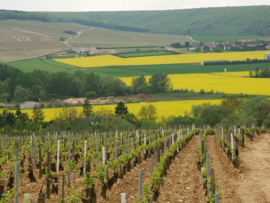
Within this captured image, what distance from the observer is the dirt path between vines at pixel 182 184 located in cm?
1501

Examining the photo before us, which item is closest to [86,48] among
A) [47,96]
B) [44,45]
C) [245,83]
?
[44,45]

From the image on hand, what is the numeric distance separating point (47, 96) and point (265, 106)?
175ft

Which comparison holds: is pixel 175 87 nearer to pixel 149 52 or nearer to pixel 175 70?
pixel 175 70

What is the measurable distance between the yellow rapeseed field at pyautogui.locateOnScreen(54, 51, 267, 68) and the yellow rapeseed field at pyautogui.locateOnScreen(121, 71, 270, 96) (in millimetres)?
27817

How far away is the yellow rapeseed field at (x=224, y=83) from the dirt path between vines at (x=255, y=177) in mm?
57246

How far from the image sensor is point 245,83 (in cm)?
9319

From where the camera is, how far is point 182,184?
17.1m

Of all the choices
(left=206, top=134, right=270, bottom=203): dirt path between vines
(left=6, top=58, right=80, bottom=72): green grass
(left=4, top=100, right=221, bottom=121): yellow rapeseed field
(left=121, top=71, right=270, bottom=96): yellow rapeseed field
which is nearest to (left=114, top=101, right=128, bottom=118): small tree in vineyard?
(left=4, top=100, right=221, bottom=121): yellow rapeseed field

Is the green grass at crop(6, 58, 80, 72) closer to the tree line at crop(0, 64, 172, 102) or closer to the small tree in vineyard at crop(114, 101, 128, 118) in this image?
the tree line at crop(0, 64, 172, 102)

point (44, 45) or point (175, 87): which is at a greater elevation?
point (44, 45)

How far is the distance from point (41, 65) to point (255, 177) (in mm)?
119011

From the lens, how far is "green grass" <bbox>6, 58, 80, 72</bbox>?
5007 inches

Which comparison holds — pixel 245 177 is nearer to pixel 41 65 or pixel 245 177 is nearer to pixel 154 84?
pixel 154 84

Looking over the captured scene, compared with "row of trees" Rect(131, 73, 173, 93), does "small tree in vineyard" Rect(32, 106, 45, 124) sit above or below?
below
